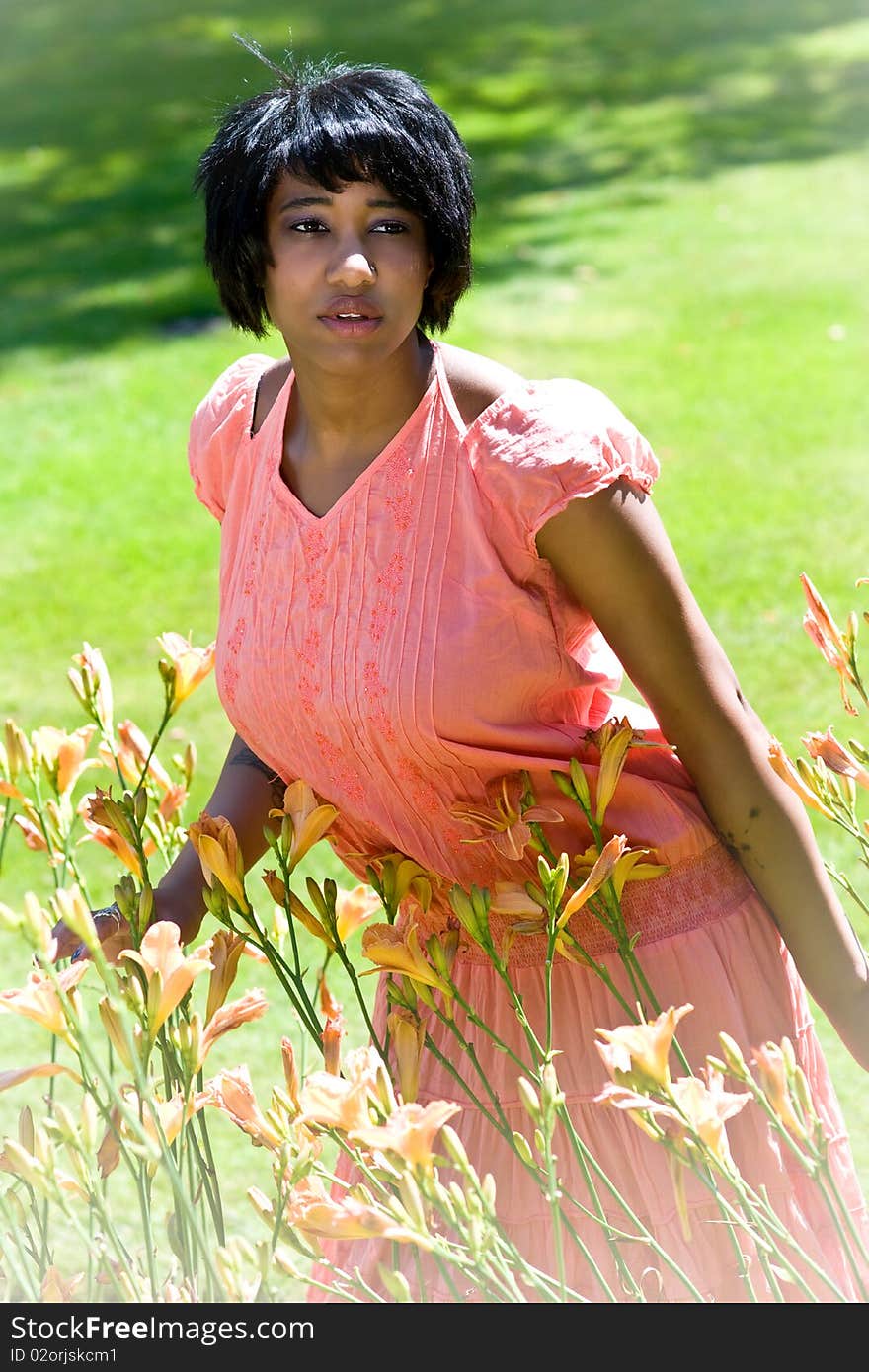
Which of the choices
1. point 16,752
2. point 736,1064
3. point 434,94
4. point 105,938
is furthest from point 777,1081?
point 434,94

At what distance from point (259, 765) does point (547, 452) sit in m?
Answer: 0.53

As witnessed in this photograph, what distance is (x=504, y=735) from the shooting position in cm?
149

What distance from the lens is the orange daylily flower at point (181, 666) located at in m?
1.47

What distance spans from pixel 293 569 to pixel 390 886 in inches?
20.2

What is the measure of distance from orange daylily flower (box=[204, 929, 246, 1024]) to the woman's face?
0.61 metres

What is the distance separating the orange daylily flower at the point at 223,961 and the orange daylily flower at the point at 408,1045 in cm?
11

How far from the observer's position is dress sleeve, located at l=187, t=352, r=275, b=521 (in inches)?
71.2

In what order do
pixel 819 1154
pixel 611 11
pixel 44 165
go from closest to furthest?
pixel 819 1154 → pixel 44 165 → pixel 611 11

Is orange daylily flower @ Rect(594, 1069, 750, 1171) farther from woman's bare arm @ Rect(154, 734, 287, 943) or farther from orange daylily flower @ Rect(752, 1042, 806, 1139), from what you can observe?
woman's bare arm @ Rect(154, 734, 287, 943)

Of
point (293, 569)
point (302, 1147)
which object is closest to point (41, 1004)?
point (302, 1147)

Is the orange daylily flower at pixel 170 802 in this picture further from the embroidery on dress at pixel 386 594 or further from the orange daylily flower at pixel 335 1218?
the orange daylily flower at pixel 335 1218

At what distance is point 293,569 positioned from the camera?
160 cm

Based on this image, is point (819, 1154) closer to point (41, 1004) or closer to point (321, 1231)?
point (321, 1231)

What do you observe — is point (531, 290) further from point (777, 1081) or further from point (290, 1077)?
point (777, 1081)
